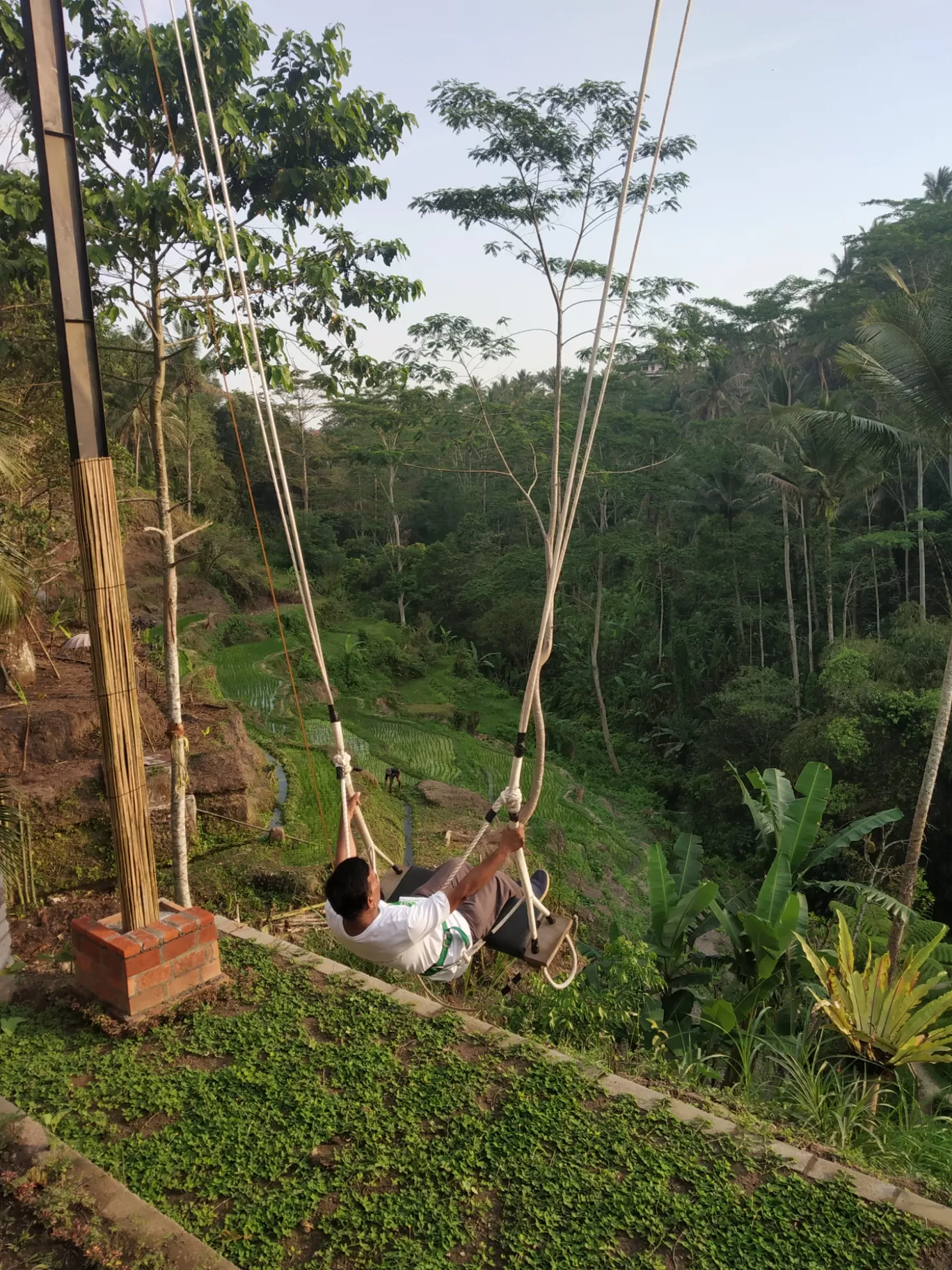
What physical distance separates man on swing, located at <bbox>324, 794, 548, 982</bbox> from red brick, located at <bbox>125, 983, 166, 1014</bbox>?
44.2 inches

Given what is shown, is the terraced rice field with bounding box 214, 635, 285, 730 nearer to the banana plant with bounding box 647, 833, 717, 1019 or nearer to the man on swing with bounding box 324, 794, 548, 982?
the banana plant with bounding box 647, 833, 717, 1019

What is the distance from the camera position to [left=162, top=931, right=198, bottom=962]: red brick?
351 centimetres

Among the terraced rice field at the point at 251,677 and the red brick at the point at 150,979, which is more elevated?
the red brick at the point at 150,979

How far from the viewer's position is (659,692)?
723 inches

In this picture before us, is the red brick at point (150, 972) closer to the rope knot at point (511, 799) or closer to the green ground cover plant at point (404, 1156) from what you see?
the green ground cover plant at point (404, 1156)

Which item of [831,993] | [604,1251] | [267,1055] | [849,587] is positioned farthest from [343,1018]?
[849,587]

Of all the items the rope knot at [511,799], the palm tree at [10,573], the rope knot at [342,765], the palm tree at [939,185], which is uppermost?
the palm tree at [939,185]

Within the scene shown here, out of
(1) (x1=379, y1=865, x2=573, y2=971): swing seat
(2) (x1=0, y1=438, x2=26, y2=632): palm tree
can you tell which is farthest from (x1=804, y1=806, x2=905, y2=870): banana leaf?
(2) (x1=0, y1=438, x2=26, y2=632): palm tree

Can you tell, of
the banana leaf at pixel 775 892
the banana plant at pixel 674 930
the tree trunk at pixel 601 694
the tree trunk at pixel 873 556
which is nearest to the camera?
the banana plant at pixel 674 930

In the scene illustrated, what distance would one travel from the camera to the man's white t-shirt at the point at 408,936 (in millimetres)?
2771

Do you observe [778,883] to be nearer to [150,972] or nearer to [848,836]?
[848,836]

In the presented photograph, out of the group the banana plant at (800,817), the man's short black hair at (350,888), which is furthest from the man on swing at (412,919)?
the banana plant at (800,817)

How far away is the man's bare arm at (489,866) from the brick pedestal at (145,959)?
1377mm

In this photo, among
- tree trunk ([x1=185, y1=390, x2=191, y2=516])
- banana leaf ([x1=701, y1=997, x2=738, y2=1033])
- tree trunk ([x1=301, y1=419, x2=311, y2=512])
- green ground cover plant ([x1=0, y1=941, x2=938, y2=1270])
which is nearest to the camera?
green ground cover plant ([x1=0, y1=941, x2=938, y2=1270])
